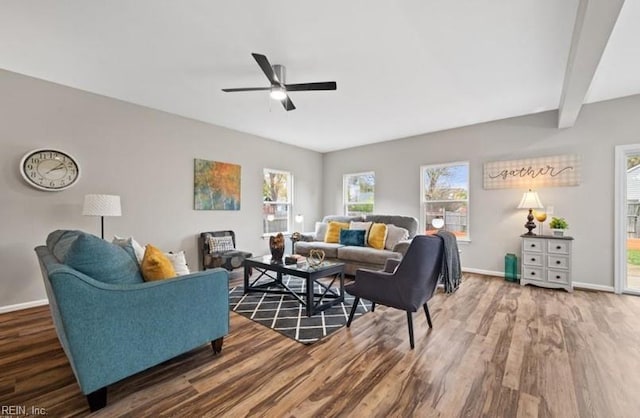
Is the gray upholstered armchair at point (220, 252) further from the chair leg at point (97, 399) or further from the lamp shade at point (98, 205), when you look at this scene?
the chair leg at point (97, 399)

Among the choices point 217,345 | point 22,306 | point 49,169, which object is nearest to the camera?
point 217,345

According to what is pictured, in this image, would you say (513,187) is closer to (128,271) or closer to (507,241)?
(507,241)

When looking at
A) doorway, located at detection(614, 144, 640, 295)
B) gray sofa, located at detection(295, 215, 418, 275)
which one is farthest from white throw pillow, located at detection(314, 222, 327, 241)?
doorway, located at detection(614, 144, 640, 295)

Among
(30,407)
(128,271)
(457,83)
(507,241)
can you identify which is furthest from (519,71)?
(30,407)

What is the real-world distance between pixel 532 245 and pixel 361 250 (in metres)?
2.48

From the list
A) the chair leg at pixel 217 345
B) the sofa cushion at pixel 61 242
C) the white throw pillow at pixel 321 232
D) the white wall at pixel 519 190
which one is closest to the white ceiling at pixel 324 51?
the white wall at pixel 519 190

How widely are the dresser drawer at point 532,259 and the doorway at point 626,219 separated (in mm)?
855

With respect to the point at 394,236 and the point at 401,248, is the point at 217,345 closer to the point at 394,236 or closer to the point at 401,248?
the point at 401,248

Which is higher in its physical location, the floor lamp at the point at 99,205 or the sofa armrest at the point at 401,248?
the floor lamp at the point at 99,205

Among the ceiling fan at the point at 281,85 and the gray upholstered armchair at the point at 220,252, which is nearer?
the ceiling fan at the point at 281,85

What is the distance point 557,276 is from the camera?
12.5 feet

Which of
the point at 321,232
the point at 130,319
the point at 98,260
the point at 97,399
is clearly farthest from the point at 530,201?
the point at 97,399

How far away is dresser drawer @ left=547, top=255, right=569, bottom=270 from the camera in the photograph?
12.3 ft

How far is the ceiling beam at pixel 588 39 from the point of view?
171 centimetres
